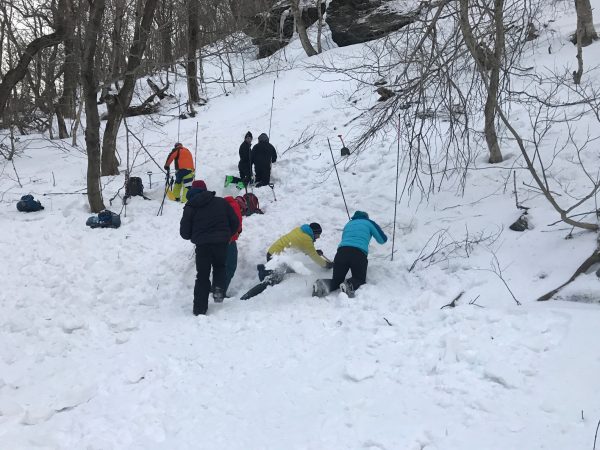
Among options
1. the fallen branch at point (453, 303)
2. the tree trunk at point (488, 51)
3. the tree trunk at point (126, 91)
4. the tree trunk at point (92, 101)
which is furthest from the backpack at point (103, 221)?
the tree trunk at point (488, 51)

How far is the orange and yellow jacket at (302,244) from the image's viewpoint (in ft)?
23.7

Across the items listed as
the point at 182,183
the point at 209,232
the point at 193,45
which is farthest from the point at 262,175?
the point at 193,45

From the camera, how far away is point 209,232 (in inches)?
258

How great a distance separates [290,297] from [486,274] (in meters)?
2.59

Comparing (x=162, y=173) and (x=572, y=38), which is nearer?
(x=162, y=173)

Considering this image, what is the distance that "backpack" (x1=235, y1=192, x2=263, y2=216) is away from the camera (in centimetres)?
930

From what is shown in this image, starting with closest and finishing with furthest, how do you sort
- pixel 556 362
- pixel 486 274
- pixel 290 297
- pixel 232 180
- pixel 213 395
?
pixel 556 362 → pixel 213 395 → pixel 486 274 → pixel 290 297 → pixel 232 180

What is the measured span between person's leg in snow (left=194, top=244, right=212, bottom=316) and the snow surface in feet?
0.65

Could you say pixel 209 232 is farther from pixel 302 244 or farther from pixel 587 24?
pixel 587 24

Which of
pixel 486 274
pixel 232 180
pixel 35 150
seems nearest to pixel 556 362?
pixel 486 274

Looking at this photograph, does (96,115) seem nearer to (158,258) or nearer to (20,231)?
(20,231)

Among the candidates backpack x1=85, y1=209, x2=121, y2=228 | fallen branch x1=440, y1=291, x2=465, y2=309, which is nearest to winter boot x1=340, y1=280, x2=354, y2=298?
fallen branch x1=440, y1=291, x2=465, y2=309

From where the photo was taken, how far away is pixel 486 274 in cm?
610

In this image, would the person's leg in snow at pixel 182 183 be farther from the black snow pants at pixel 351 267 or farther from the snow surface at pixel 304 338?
the black snow pants at pixel 351 267
